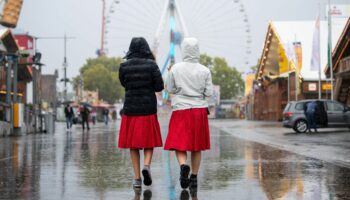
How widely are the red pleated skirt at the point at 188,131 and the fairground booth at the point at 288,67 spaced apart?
3146cm

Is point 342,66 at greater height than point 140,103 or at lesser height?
greater

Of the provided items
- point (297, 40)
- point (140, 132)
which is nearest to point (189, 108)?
point (140, 132)

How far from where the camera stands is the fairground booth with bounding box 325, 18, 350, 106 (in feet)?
123

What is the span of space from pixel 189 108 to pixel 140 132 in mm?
636

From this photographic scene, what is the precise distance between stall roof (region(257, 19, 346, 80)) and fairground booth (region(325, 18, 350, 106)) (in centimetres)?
647

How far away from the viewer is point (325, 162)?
36.1 feet

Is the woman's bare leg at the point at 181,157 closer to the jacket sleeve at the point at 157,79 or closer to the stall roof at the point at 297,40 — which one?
the jacket sleeve at the point at 157,79

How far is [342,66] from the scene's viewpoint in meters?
38.7

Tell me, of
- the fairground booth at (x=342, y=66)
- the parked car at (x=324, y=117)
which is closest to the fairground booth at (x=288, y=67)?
the fairground booth at (x=342, y=66)

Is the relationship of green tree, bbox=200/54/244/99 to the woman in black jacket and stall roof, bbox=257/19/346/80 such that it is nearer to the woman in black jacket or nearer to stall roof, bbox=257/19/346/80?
stall roof, bbox=257/19/346/80

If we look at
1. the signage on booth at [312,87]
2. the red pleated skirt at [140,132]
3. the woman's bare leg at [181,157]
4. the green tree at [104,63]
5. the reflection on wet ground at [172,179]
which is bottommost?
the reflection on wet ground at [172,179]

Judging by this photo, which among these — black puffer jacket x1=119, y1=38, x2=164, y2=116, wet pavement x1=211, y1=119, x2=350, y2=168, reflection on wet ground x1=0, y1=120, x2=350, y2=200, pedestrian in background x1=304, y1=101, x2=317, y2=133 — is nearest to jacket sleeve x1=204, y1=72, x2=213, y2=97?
black puffer jacket x1=119, y1=38, x2=164, y2=116

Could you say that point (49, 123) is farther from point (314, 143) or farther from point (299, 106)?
point (314, 143)

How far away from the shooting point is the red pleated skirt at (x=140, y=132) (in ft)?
24.6
